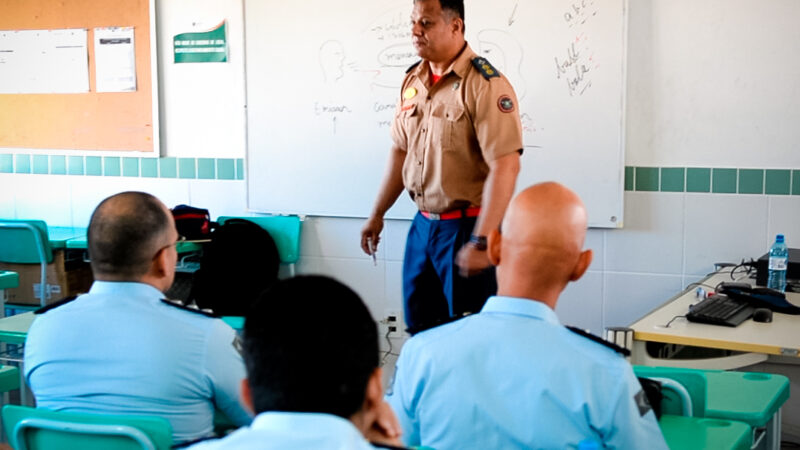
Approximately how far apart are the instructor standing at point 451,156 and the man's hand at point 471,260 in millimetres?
34

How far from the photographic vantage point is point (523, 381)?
60.1 inches

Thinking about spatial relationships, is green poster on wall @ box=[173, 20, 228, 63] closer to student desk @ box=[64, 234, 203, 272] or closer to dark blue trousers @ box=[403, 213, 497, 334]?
student desk @ box=[64, 234, 203, 272]

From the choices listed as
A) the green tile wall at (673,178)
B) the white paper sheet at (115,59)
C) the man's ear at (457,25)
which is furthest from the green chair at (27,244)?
the green tile wall at (673,178)

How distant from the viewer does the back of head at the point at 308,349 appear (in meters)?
0.98

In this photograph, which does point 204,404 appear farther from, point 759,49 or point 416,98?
point 759,49

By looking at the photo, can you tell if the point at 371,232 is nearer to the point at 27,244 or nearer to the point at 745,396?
the point at 745,396

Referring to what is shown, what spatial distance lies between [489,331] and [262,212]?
12.0ft

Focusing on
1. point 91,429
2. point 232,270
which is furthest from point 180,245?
point 91,429

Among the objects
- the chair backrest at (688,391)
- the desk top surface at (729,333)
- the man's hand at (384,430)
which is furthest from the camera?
the desk top surface at (729,333)

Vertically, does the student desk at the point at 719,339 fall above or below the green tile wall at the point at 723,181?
below

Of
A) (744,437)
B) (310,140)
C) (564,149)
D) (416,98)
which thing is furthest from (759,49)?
(744,437)

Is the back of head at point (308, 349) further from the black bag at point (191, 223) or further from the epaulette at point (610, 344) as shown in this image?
the black bag at point (191, 223)

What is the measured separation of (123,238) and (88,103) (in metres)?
3.71

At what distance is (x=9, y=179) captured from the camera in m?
5.70
